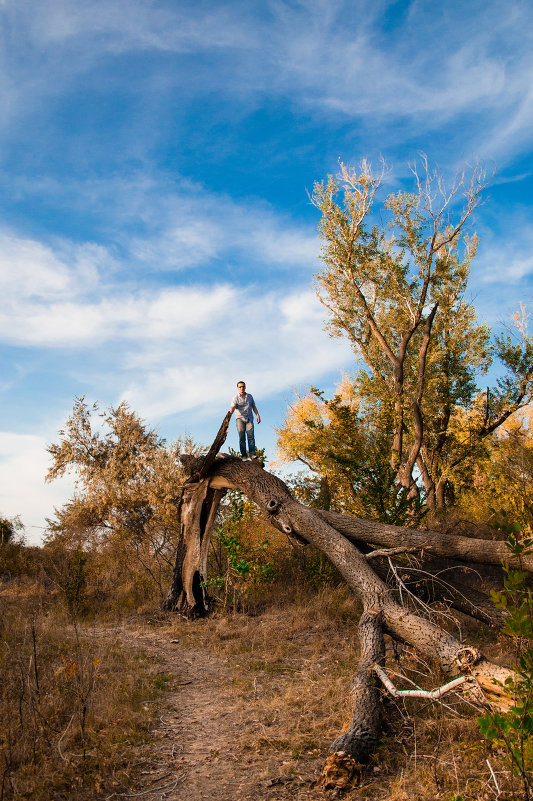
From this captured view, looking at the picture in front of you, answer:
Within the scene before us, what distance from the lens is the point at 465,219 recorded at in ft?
65.7

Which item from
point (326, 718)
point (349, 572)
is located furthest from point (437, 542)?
point (326, 718)

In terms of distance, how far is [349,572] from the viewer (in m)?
8.62

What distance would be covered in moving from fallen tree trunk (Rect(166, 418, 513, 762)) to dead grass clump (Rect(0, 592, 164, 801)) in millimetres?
2241

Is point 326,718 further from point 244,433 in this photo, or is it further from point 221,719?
point 244,433

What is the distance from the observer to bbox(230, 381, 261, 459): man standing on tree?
12.1 meters

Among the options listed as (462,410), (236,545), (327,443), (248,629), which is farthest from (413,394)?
(248,629)

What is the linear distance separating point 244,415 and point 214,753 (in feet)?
24.9

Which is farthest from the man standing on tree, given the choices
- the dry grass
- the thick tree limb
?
the dry grass

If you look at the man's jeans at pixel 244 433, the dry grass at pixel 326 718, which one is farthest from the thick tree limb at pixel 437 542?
the man's jeans at pixel 244 433

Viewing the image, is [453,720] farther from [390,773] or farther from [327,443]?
[327,443]

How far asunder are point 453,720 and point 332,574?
303 inches

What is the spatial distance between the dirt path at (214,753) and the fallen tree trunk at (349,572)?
58cm

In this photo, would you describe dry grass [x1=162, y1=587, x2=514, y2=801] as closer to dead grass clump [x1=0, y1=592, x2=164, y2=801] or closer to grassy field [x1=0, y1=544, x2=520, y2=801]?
grassy field [x1=0, y1=544, x2=520, y2=801]

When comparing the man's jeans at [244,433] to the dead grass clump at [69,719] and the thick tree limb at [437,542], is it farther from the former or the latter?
the dead grass clump at [69,719]
